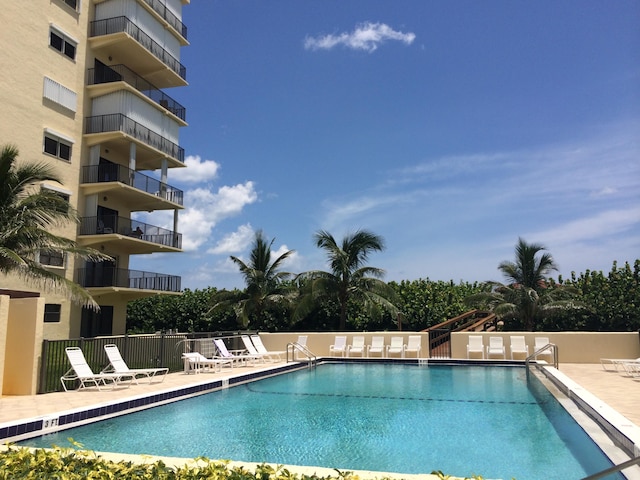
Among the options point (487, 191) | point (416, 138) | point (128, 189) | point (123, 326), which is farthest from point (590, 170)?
point (123, 326)

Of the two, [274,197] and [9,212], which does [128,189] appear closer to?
[274,197]

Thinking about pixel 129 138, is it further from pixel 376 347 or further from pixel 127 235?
pixel 376 347

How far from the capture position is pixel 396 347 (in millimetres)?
21719

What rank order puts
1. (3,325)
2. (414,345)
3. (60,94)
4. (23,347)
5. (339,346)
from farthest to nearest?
(60,94) < (339,346) < (414,345) < (23,347) < (3,325)

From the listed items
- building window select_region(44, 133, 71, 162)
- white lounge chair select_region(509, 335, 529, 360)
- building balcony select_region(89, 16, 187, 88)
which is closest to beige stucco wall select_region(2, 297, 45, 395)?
building window select_region(44, 133, 71, 162)

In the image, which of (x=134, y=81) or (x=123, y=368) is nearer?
(x=123, y=368)

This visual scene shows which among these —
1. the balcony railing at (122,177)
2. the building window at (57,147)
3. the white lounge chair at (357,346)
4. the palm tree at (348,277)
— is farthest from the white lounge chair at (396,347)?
the building window at (57,147)

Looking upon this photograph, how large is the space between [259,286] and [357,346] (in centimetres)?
737

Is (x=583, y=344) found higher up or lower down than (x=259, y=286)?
lower down

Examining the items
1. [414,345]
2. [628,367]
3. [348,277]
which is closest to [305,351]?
[414,345]

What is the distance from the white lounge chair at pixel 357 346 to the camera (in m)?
22.1

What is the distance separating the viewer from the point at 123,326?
29.1 meters

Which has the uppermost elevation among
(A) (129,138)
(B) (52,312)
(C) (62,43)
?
(C) (62,43)

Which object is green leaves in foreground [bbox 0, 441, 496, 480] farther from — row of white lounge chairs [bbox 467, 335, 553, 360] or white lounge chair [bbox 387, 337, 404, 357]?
white lounge chair [bbox 387, 337, 404, 357]
